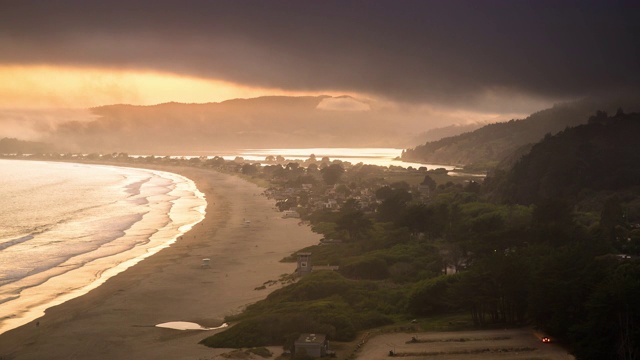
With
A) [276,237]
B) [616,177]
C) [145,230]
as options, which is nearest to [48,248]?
[145,230]

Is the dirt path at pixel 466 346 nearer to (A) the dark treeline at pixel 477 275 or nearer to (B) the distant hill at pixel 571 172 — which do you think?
(A) the dark treeline at pixel 477 275

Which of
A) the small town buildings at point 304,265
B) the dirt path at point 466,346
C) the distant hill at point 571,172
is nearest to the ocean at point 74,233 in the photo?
the small town buildings at point 304,265

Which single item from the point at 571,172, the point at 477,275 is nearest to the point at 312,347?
the point at 477,275

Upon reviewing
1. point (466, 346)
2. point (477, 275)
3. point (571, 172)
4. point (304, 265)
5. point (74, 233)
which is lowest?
point (74, 233)

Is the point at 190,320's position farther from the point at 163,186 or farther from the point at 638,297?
the point at 163,186

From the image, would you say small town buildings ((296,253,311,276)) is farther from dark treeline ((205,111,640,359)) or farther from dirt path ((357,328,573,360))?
dirt path ((357,328,573,360))

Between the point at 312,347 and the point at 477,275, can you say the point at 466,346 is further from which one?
the point at 312,347
